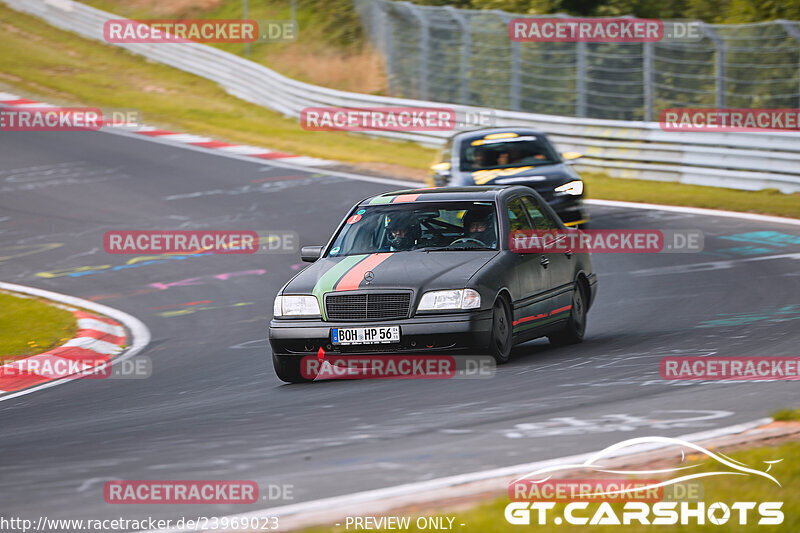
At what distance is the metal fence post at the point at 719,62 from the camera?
2244 cm

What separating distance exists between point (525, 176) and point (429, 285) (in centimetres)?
761

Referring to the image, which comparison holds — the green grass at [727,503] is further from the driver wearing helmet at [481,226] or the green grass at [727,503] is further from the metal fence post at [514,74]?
the metal fence post at [514,74]

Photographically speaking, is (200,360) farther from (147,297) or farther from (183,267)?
(183,267)

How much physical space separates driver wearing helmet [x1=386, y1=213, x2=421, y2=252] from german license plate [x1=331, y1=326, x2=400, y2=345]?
3.43 feet

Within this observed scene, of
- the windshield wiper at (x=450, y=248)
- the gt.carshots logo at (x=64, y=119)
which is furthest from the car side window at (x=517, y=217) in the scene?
the gt.carshots logo at (x=64, y=119)

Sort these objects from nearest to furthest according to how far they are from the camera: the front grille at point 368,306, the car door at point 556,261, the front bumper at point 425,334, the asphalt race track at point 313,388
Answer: the asphalt race track at point 313,388 → the front bumper at point 425,334 → the front grille at point 368,306 → the car door at point 556,261

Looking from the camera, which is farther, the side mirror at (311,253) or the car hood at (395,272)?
the side mirror at (311,253)

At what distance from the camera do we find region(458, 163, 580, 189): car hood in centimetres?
1630

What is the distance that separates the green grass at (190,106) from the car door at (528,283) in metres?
9.63

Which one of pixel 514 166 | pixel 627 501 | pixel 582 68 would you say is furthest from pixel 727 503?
pixel 582 68

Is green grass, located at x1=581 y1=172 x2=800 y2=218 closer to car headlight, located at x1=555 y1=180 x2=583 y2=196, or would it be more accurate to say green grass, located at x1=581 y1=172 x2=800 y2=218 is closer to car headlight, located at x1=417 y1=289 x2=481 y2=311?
car headlight, located at x1=555 y1=180 x2=583 y2=196

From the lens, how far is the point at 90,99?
107 feet

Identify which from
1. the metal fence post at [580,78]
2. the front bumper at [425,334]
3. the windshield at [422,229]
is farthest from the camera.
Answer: the metal fence post at [580,78]

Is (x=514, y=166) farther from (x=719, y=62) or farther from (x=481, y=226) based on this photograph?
(x=719, y=62)
